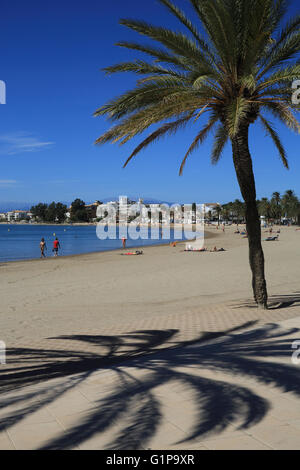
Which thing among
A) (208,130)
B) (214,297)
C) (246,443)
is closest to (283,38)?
(208,130)

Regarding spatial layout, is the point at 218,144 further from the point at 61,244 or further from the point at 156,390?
the point at 61,244

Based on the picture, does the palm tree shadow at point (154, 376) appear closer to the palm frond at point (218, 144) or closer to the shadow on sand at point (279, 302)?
the shadow on sand at point (279, 302)

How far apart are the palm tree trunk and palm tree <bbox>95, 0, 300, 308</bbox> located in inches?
0.8

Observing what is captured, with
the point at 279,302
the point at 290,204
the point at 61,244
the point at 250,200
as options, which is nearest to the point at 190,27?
the point at 250,200

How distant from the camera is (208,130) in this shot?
10375 millimetres

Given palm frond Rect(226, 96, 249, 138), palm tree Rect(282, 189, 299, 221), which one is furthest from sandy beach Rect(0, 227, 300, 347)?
palm tree Rect(282, 189, 299, 221)

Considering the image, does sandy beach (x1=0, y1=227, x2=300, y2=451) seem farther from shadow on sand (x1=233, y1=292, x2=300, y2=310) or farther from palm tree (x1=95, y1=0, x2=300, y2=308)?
A: palm tree (x1=95, y1=0, x2=300, y2=308)

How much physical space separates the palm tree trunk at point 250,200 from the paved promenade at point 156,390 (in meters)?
1.72

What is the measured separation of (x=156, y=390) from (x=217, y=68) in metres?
6.38

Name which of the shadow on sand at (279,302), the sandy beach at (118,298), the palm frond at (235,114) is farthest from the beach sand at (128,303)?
the palm frond at (235,114)

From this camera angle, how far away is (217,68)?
7895 millimetres

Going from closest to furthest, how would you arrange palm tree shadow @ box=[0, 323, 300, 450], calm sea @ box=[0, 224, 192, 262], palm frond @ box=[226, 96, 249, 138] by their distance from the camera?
palm tree shadow @ box=[0, 323, 300, 450], palm frond @ box=[226, 96, 249, 138], calm sea @ box=[0, 224, 192, 262]

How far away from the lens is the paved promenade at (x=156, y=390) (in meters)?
3.13

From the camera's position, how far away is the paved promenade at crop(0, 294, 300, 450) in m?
3.13
